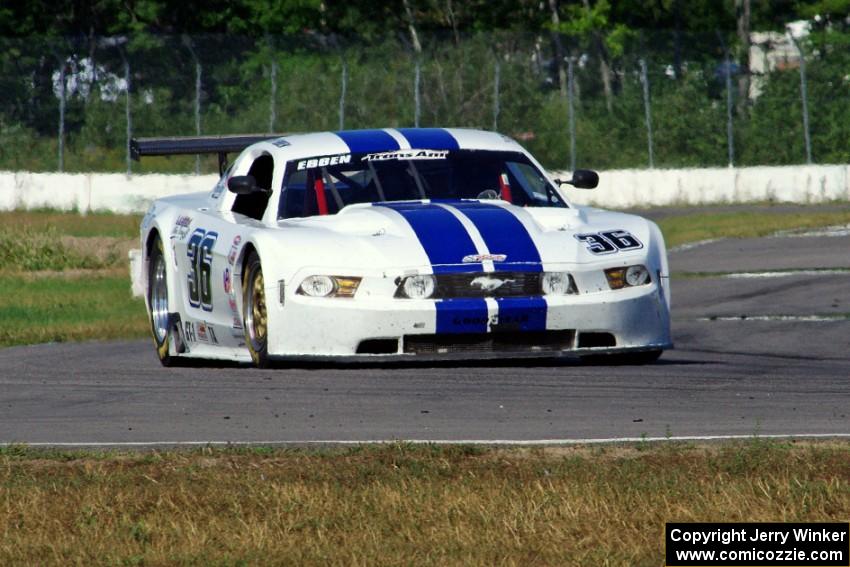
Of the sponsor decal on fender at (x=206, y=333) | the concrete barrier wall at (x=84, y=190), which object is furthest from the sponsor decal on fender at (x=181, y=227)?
the concrete barrier wall at (x=84, y=190)

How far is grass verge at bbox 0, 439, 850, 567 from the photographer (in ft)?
18.1

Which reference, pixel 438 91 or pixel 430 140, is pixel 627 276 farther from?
pixel 438 91

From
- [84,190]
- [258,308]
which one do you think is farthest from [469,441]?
[84,190]

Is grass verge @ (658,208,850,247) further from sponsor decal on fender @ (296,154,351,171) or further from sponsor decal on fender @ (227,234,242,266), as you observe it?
sponsor decal on fender @ (227,234,242,266)

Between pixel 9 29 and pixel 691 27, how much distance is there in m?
22.5

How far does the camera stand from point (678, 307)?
15.9 meters

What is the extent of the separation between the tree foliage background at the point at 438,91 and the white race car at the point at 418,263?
22659 millimetres

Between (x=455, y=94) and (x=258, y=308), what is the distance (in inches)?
1002

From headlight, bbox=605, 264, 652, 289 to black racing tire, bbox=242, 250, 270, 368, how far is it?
1898mm

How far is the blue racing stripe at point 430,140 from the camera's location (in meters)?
11.4

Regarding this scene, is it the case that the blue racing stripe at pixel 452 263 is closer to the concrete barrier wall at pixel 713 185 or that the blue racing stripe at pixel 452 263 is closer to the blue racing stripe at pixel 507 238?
the blue racing stripe at pixel 507 238

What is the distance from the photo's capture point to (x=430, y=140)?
453 inches

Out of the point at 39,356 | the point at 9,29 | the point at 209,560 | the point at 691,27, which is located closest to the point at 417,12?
the point at 691,27

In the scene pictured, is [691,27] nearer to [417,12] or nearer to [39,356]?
[417,12]
